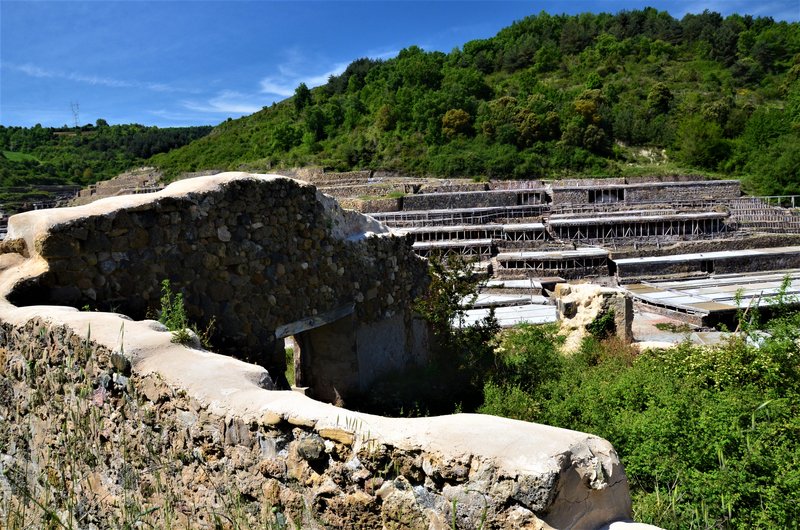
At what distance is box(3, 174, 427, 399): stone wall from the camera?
16.6 feet

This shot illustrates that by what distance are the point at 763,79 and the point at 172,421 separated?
89545 millimetres

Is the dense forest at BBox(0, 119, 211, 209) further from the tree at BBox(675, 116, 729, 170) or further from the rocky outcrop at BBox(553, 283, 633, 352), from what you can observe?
the tree at BBox(675, 116, 729, 170)

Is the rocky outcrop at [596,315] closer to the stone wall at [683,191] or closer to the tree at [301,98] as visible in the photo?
the stone wall at [683,191]

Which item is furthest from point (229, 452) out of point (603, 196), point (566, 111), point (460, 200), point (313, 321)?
point (566, 111)

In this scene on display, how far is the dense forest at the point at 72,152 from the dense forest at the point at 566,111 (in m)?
9.95

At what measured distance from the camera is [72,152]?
3383 inches

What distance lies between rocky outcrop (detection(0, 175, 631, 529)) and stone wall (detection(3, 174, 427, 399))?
0.03 metres

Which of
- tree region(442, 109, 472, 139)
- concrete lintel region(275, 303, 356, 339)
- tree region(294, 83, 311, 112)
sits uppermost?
tree region(294, 83, 311, 112)

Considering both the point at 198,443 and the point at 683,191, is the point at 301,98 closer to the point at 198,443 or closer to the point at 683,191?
the point at 683,191

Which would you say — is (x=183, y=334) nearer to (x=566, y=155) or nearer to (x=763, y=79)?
(x=566, y=155)

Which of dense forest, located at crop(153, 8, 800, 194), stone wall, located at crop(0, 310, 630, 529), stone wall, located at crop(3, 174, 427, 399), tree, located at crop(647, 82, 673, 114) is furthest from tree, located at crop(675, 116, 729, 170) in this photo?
stone wall, located at crop(0, 310, 630, 529)

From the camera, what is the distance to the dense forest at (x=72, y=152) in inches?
2419

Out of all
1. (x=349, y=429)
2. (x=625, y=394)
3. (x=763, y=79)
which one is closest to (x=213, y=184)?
(x=349, y=429)

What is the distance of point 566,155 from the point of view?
178 feet
